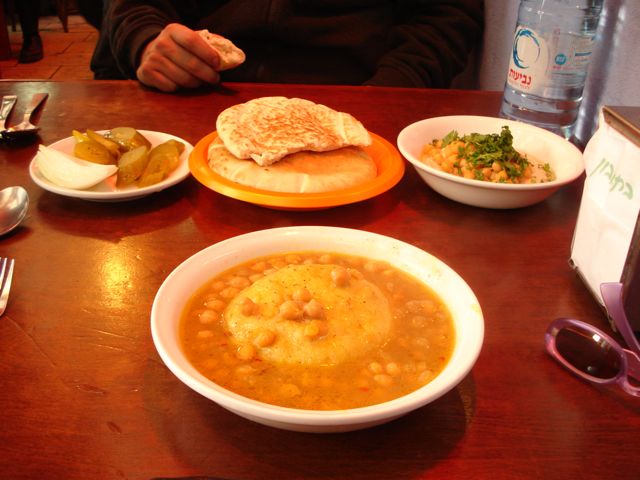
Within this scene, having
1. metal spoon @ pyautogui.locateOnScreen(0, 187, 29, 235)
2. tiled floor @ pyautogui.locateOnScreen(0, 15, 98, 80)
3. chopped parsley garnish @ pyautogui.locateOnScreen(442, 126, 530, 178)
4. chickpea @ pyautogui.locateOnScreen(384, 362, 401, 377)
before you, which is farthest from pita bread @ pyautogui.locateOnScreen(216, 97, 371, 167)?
tiled floor @ pyautogui.locateOnScreen(0, 15, 98, 80)

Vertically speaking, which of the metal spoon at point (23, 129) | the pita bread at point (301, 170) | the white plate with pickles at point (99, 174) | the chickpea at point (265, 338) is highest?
the chickpea at point (265, 338)

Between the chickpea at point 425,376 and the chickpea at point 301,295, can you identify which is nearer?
the chickpea at point 425,376

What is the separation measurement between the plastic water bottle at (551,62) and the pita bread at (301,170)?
816 millimetres

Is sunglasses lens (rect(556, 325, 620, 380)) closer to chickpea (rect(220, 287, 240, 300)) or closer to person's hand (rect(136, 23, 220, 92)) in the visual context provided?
chickpea (rect(220, 287, 240, 300))

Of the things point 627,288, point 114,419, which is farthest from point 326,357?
point 627,288

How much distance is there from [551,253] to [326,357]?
92 centimetres

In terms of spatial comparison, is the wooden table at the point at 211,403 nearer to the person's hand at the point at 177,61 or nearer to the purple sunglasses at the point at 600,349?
the purple sunglasses at the point at 600,349

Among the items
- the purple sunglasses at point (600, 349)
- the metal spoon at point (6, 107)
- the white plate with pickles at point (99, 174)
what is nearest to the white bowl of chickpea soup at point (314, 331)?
the purple sunglasses at point (600, 349)

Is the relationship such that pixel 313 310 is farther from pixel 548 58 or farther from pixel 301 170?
pixel 548 58

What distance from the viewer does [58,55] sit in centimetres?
883

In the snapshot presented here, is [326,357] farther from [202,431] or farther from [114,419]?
[114,419]

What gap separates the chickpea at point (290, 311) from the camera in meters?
1.07

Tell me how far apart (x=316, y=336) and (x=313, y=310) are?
0.05 m

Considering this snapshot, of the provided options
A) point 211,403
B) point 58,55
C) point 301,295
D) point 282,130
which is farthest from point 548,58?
point 58,55
